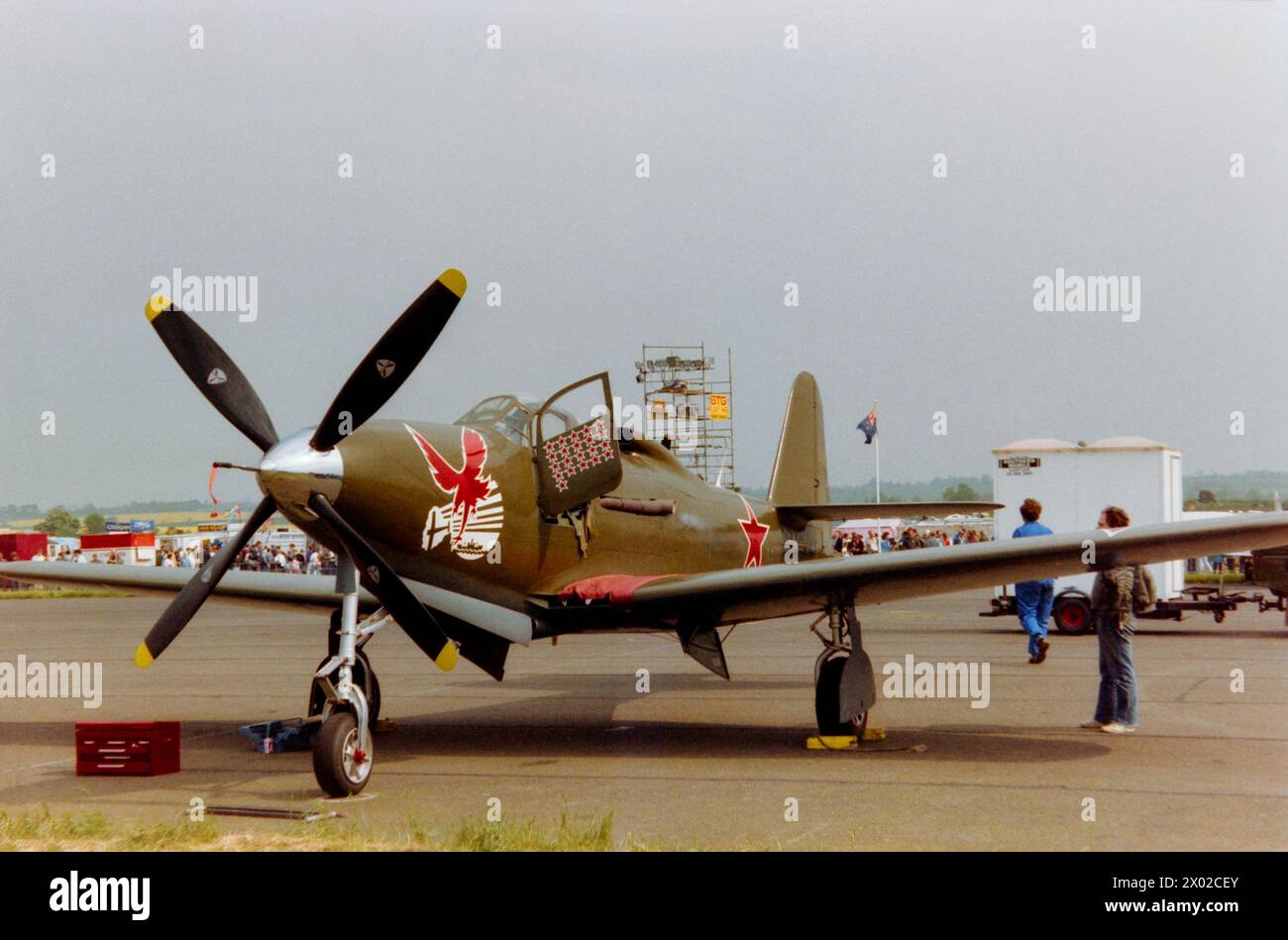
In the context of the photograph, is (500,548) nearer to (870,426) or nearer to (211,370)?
(211,370)

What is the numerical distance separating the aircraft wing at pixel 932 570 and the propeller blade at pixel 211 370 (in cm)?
326

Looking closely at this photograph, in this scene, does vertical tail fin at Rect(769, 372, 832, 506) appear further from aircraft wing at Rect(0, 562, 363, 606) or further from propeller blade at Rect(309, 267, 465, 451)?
propeller blade at Rect(309, 267, 465, 451)

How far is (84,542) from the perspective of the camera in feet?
202

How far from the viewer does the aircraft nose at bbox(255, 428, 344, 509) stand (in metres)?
7.64

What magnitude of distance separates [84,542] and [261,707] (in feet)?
177

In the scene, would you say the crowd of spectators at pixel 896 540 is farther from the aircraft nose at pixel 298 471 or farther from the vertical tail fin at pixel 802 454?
the aircraft nose at pixel 298 471

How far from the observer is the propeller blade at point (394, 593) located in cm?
820

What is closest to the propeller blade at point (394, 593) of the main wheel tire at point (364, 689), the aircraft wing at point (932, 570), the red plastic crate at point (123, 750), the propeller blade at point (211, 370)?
the propeller blade at point (211, 370)

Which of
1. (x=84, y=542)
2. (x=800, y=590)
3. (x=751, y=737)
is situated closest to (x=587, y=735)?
(x=751, y=737)

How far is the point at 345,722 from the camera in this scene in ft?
26.1

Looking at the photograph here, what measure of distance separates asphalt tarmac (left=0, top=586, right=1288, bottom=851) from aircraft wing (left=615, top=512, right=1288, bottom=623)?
1225 mm

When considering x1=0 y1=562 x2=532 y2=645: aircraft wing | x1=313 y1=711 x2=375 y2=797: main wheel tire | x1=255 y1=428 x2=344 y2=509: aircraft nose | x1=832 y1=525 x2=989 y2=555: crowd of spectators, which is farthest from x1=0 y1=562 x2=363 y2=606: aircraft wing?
x1=832 y1=525 x2=989 y2=555: crowd of spectators

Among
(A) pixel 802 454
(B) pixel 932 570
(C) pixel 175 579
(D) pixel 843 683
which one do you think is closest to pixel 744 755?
(D) pixel 843 683
